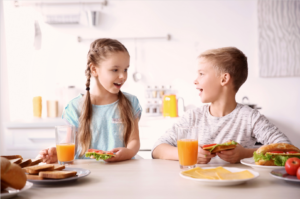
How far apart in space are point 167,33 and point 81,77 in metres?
0.97

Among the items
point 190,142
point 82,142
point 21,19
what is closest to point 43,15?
point 21,19

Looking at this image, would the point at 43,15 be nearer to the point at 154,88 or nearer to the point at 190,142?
the point at 154,88

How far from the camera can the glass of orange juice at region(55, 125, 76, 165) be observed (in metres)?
1.15

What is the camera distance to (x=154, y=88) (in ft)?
10.6

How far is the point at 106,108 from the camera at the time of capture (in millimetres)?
1714

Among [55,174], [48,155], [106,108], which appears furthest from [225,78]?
[55,174]

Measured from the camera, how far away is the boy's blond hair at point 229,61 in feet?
5.21

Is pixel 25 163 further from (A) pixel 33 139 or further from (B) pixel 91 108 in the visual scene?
(A) pixel 33 139

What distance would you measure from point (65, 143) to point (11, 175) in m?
0.42

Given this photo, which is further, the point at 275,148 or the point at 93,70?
the point at 93,70

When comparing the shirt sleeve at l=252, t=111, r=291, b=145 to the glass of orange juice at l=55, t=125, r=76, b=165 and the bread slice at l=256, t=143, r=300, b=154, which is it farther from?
the glass of orange juice at l=55, t=125, r=76, b=165

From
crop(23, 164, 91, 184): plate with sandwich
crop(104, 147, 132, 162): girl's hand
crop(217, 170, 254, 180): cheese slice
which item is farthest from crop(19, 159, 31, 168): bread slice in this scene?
crop(217, 170, 254, 180): cheese slice

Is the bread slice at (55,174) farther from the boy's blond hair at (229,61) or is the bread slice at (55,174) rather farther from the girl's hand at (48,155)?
the boy's blond hair at (229,61)

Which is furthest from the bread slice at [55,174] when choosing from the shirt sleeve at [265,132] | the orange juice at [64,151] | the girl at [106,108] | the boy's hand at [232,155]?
the shirt sleeve at [265,132]
